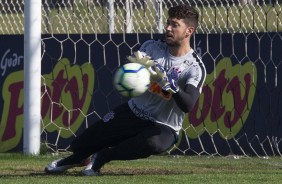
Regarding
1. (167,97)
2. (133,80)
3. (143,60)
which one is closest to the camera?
(133,80)

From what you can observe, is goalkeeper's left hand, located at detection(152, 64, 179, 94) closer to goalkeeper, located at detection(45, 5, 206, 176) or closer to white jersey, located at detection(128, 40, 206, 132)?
goalkeeper, located at detection(45, 5, 206, 176)

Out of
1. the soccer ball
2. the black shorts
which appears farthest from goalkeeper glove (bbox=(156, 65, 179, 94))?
the black shorts

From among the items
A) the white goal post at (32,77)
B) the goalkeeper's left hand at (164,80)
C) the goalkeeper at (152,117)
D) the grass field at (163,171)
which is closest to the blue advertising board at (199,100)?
the grass field at (163,171)

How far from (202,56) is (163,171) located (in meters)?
2.01

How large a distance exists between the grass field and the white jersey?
49cm

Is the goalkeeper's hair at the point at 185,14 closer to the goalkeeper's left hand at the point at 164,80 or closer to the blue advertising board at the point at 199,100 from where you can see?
the goalkeeper's left hand at the point at 164,80

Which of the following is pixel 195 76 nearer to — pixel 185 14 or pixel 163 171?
pixel 185 14

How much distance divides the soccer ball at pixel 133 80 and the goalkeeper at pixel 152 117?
267 millimetres

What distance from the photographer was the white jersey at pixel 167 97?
802 centimetres

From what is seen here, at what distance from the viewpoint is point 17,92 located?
34.8ft

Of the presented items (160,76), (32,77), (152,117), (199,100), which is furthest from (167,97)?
(32,77)

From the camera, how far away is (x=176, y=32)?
8078 millimetres

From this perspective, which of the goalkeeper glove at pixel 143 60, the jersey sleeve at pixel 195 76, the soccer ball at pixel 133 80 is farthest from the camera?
the jersey sleeve at pixel 195 76

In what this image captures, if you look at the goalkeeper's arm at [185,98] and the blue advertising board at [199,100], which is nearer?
the goalkeeper's arm at [185,98]
